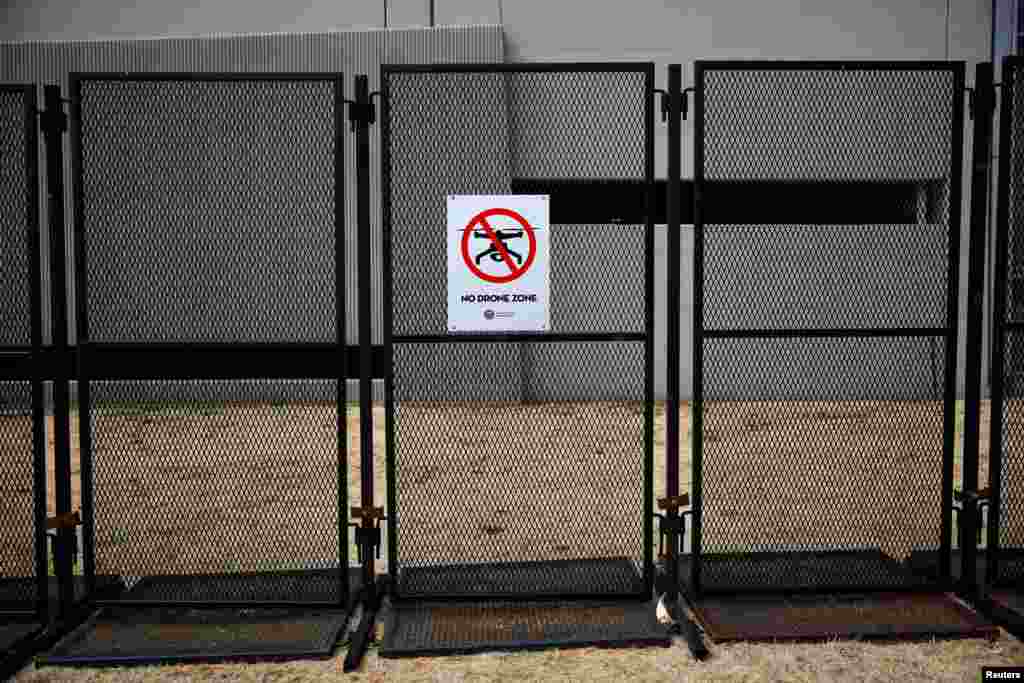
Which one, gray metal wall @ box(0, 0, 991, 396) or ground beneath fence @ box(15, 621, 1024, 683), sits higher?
gray metal wall @ box(0, 0, 991, 396)

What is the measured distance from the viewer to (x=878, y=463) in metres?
8.57

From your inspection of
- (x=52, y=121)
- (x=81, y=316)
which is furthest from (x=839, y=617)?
(x=52, y=121)

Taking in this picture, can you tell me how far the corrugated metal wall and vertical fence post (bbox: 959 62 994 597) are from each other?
31.6 feet

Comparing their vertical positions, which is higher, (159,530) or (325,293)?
(325,293)

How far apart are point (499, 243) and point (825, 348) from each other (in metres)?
8.06

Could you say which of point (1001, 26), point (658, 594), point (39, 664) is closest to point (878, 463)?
point (658, 594)

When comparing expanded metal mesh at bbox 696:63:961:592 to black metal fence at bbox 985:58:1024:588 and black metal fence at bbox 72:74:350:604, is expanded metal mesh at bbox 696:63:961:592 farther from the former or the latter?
black metal fence at bbox 72:74:350:604

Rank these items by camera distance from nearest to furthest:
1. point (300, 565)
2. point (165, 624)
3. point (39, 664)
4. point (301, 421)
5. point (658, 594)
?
point (39, 664) < point (165, 624) < point (658, 594) < point (300, 565) < point (301, 421)

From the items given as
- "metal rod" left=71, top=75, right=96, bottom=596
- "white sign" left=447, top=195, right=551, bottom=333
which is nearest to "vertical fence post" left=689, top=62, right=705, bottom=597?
"white sign" left=447, top=195, right=551, bottom=333

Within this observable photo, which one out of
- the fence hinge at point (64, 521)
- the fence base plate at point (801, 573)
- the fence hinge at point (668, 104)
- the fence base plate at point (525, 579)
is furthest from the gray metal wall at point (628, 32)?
the fence hinge at point (64, 521)

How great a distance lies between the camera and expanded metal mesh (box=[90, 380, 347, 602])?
486 cm

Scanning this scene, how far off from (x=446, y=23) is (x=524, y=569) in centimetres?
1103

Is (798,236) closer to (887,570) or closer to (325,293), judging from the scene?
(325,293)

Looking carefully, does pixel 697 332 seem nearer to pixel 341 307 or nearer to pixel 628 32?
pixel 341 307
